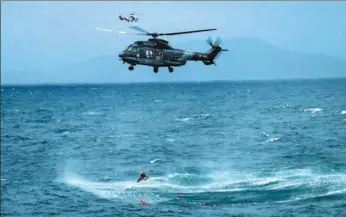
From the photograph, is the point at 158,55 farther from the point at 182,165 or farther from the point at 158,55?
the point at 182,165

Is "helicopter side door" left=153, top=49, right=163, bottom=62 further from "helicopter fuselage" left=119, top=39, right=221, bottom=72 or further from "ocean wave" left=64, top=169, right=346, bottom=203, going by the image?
"ocean wave" left=64, top=169, right=346, bottom=203

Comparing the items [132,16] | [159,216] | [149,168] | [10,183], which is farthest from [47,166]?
[132,16]

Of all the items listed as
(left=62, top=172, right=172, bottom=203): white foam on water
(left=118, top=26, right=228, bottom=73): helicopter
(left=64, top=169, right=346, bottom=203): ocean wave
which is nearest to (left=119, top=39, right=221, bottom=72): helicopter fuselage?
(left=118, top=26, right=228, bottom=73): helicopter

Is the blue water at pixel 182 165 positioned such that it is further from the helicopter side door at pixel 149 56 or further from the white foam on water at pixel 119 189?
the helicopter side door at pixel 149 56

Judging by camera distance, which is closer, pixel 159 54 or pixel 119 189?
pixel 159 54

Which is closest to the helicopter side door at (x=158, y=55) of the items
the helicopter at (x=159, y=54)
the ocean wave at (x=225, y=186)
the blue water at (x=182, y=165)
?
the helicopter at (x=159, y=54)

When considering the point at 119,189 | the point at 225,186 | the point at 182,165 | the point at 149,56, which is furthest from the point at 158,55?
the point at 182,165

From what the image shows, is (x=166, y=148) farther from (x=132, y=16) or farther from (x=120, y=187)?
(x=132, y=16)
